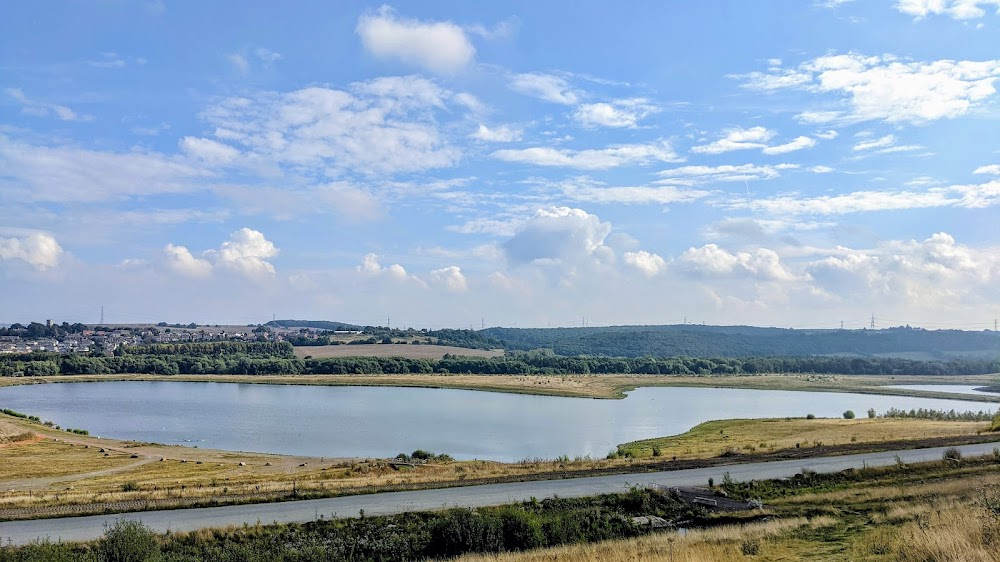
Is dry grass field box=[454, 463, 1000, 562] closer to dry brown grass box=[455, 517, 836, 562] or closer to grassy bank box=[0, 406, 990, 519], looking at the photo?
dry brown grass box=[455, 517, 836, 562]

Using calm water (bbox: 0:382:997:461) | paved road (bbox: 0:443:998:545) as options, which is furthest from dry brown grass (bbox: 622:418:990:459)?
paved road (bbox: 0:443:998:545)

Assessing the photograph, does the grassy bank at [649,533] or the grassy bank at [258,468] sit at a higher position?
the grassy bank at [649,533]

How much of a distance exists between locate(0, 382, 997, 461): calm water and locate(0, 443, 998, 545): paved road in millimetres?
21740

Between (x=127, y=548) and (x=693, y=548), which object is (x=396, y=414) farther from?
(x=693, y=548)

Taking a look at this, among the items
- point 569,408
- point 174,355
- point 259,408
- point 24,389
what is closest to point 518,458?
point 569,408

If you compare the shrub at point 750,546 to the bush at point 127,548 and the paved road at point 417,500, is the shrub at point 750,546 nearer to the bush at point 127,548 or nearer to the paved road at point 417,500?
the paved road at point 417,500

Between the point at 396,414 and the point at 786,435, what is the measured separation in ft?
146

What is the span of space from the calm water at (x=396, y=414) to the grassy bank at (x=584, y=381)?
654 cm

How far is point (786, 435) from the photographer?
152 ft

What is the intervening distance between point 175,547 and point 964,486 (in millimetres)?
21222

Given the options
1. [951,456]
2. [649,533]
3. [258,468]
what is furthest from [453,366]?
[649,533]

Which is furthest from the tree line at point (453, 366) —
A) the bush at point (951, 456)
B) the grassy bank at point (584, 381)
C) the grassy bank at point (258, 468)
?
the bush at point (951, 456)

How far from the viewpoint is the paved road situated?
18797 mm

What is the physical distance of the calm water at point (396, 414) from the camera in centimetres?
5550
